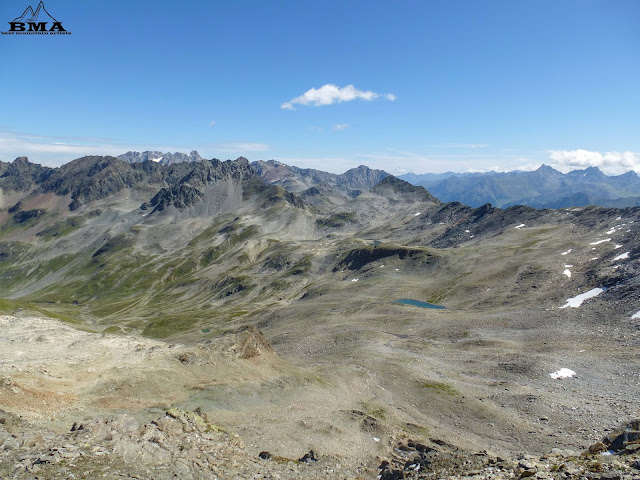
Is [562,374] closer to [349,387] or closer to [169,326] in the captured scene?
[349,387]

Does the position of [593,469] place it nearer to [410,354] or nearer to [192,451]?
[192,451]

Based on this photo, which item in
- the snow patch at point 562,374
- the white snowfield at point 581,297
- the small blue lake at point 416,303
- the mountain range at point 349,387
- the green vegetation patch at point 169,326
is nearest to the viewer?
the mountain range at point 349,387

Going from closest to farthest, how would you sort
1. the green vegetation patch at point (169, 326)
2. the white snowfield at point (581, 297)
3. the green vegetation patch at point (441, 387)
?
1. the green vegetation patch at point (441, 387)
2. the white snowfield at point (581, 297)
3. the green vegetation patch at point (169, 326)

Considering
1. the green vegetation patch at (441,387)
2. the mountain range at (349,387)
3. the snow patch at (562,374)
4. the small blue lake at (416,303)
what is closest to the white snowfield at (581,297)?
the mountain range at (349,387)

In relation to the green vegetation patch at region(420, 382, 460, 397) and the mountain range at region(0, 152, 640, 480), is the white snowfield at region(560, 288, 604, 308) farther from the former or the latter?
the green vegetation patch at region(420, 382, 460, 397)

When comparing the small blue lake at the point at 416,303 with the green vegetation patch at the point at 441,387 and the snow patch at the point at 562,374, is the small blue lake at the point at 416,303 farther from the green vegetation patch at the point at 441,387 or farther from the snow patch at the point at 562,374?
the green vegetation patch at the point at 441,387

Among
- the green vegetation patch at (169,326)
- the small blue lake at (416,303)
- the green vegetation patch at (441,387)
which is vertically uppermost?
the green vegetation patch at (441,387)

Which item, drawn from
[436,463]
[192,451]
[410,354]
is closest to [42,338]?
[192,451]
